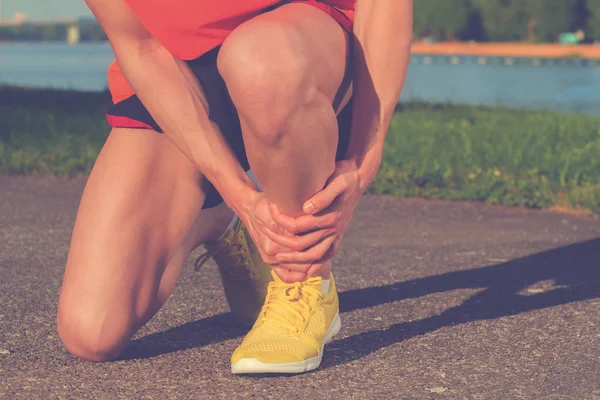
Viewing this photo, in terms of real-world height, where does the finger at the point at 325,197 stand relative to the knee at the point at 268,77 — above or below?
below

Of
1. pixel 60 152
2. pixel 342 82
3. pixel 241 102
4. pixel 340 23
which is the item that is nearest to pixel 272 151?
pixel 241 102

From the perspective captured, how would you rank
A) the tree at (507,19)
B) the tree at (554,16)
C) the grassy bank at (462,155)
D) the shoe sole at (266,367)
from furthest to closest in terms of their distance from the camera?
1. the tree at (507,19)
2. the tree at (554,16)
3. the grassy bank at (462,155)
4. the shoe sole at (266,367)

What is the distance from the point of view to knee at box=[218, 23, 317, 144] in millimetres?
1986

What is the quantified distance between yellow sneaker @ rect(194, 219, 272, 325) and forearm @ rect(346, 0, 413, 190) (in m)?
0.59

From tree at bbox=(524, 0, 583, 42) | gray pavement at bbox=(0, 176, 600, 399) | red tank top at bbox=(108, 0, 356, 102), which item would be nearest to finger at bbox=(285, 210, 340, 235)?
gray pavement at bbox=(0, 176, 600, 399)

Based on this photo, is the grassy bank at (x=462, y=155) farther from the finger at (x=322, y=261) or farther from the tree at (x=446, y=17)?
the tree at (x=446, y=17)

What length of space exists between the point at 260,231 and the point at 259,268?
627 millimetres

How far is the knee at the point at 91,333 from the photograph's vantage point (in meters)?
2.43

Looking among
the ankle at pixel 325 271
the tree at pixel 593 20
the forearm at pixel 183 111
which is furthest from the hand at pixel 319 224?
the tree at pixel 593 20

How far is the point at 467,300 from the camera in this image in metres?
3.11

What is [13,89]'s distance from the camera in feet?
39.0

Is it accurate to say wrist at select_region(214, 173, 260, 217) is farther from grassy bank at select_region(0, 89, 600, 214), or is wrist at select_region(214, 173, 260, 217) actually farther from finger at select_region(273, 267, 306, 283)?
grassy bank at select_region(0, 89, 600, 214)

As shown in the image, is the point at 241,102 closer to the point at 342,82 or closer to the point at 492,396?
the point at 342,82

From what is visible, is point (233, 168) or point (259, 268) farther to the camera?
point (259, 268)
